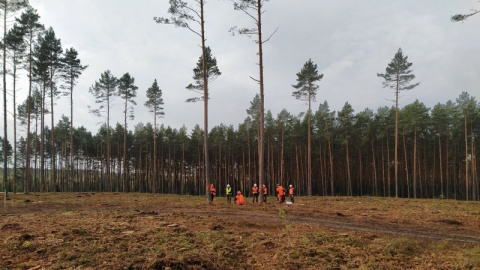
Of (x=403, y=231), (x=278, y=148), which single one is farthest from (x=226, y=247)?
(x=278, y=148)

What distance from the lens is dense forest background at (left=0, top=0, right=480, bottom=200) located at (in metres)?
42.5

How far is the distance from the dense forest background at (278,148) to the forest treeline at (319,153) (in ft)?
0.67

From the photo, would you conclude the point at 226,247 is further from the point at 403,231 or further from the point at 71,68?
the point at 71,68

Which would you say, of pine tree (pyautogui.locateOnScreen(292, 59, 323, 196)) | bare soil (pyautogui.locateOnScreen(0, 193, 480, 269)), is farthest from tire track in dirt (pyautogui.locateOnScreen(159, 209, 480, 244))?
pine tree (pyautogui.locateOnScreen(292, 59, 323, 196))

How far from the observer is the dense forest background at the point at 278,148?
42531 millimetres

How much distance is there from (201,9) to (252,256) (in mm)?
20053

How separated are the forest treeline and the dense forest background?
0.67 feet

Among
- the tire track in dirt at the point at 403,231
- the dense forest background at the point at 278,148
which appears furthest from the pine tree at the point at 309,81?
the tire track in dirt at the point at 403,231

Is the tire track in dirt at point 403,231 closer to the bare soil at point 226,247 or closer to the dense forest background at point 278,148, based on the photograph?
the bare soil at point 226,247

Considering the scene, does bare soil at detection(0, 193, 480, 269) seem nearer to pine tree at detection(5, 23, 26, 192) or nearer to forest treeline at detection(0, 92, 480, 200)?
pine tree at detection(5, 23, 26, 192)

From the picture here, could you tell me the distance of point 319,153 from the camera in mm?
55531

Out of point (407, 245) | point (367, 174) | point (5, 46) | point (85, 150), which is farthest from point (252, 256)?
point (85, 150)

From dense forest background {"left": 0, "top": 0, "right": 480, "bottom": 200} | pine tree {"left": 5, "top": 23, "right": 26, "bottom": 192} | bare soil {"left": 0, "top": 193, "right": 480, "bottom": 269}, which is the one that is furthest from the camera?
dense forest background {"left": 0, "top": 0, "right": 480, "bottom": 200}

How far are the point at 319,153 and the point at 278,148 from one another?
7.83 metres
